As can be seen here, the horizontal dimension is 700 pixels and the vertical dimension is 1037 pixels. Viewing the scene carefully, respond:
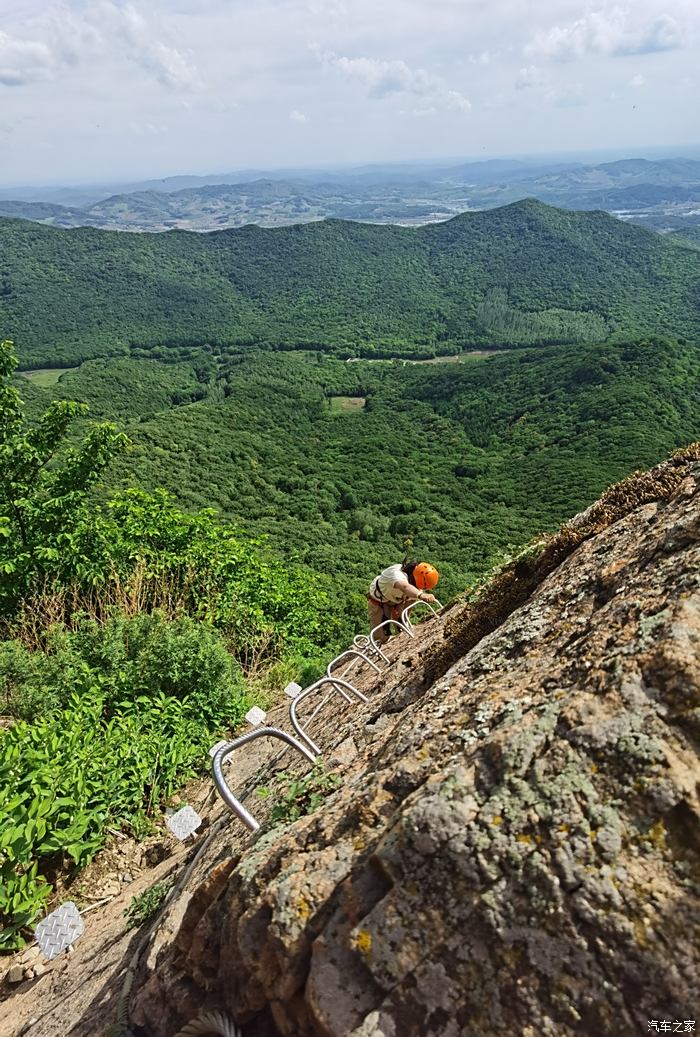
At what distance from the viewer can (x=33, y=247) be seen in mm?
173125

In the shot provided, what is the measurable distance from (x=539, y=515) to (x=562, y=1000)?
185ft

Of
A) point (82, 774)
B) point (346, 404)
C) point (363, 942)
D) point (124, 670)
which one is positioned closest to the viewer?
point (363, 942)

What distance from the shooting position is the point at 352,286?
172 m

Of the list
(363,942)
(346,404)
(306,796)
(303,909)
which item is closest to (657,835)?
(363,942)

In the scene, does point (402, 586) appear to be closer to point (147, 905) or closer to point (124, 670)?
point (124, 670)

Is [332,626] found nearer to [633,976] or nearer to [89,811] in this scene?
[89,811]

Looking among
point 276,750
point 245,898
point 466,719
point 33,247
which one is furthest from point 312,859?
point 33,247

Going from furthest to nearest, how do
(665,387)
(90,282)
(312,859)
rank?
1. (90,282)
2. (665,387)
3. (312,859)

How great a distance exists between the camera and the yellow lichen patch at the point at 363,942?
1799mm

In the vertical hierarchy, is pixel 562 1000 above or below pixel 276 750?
above

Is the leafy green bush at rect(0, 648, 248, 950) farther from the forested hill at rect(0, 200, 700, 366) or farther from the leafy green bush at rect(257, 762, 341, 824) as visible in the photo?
the forested hill at rect(0, 200, 700, 366)

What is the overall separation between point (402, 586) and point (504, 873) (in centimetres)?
475

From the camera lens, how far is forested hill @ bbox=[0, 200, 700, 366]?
13938cm

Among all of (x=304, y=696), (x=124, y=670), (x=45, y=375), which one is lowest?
(x=45, y=375)
